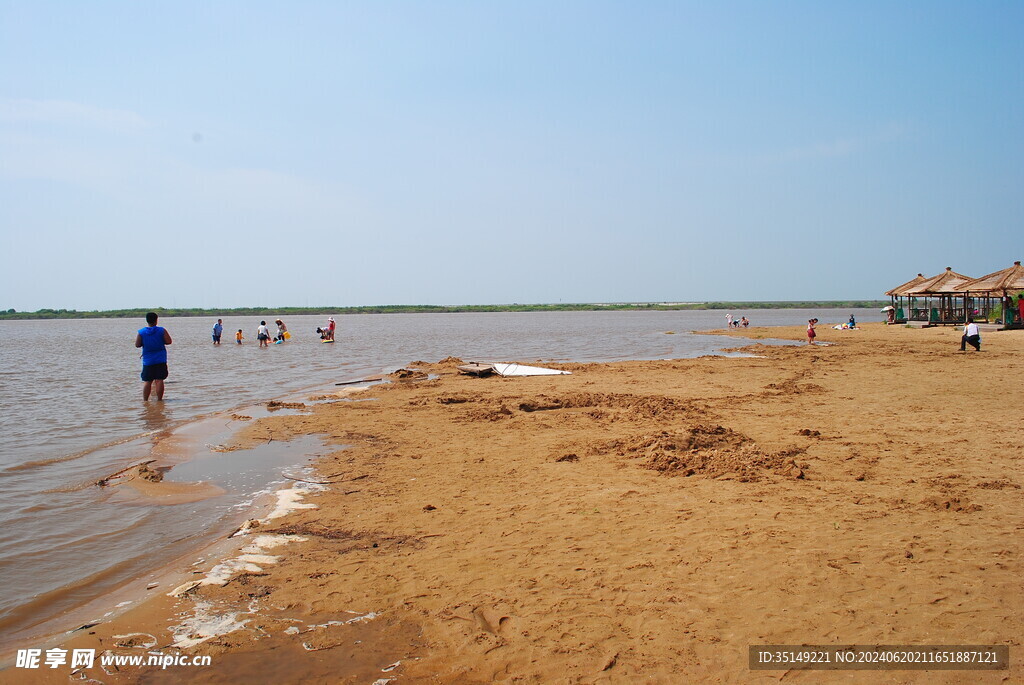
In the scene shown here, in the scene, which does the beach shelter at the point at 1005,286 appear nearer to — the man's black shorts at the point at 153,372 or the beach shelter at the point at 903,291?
the beach shelter at the point at 903,291

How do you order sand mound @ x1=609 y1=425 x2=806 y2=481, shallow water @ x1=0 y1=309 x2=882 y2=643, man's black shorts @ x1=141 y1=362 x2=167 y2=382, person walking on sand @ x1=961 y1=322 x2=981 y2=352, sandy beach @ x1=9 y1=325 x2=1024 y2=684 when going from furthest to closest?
1. person walking on sand @ x1=961 y1=322 x2=981 y2=352
2. man's black shorts @ x1=141 y1=362 x2=167 y2=382
3. sand mound @ x1=609 y1=425 x2=806 y2=481
4. shallow water @ x1=0 y1=309 x2=882 y2=643
5. sandy beach @ x1=9 y1=325 x2=1024 y2=684

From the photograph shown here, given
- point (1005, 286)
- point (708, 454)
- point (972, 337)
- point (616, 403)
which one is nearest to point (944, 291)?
point (1005, 286)

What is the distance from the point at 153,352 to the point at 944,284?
137ft

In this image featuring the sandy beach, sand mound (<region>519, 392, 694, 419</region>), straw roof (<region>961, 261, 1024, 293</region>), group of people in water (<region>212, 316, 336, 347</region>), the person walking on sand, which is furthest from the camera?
group of people in water (<region>212, 316, 336, 347</region>)

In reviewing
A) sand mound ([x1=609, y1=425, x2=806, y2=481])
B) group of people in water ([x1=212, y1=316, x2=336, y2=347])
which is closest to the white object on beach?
sand mound ([x1=609, y1=425, x2=806, y2=481])

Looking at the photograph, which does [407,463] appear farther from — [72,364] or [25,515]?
[72,364]

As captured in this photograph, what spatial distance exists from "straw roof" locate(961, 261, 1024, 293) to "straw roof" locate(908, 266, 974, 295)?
1509mm

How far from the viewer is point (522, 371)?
59.9 ft

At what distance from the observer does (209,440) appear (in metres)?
10.5

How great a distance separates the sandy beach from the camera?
348 centimetres

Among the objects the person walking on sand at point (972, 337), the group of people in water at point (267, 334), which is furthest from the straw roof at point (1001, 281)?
the group of people in water at point (267, 334)

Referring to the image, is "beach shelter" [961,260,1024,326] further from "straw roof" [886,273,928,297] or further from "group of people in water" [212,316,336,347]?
"group of people in water" [212,316,336,347]

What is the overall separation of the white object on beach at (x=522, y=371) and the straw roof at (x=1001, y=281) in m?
25.9

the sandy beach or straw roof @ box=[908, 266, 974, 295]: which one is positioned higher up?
straw roof @ box=[908, 266, 974, 295]
